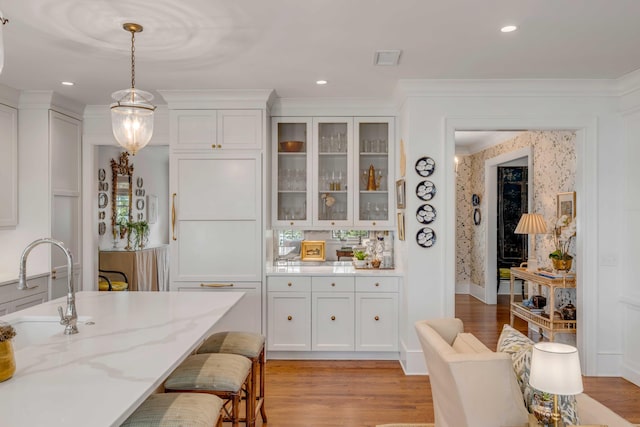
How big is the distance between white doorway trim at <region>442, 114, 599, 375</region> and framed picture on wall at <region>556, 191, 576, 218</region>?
0.68m

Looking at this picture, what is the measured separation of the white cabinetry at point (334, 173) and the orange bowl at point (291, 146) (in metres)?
0.02

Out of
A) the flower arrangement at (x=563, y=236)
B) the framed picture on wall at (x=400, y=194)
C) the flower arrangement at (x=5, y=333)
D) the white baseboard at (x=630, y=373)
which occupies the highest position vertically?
the framed picture on wall at (x=400, y=194)

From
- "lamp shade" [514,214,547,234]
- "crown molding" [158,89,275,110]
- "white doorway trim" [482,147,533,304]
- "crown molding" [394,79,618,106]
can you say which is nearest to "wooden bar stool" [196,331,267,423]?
"crown molding" [158,89,275,110]

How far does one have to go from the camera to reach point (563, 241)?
4.96 m

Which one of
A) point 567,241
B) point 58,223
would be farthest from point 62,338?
point 567,241

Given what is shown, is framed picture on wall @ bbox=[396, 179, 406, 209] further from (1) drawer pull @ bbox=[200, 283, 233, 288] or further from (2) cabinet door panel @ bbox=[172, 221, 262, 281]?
(1) drawer pull @ bbox=[200, 283, 233, 288]

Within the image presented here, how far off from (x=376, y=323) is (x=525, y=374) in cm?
241

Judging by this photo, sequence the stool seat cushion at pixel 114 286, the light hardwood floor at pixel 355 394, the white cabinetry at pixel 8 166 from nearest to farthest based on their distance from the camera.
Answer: the light hardwood floor at pixel 355 394, the white cabinetry at pixel 8 166, the stool seat cushion at pixel 114 286

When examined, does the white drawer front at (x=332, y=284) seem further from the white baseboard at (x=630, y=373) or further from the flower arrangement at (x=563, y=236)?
the white baseboard at (x=630, y=373)

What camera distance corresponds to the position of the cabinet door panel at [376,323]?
4492 mm

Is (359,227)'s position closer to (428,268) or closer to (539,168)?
(428,268)

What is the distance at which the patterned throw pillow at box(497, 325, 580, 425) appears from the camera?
205 centimetres

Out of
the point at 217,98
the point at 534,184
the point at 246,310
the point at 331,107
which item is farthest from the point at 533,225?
the point at 217,98

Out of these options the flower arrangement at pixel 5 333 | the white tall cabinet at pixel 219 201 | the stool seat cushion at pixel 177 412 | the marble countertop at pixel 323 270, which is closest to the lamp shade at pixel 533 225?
the marble countertop at pixel 323 270
